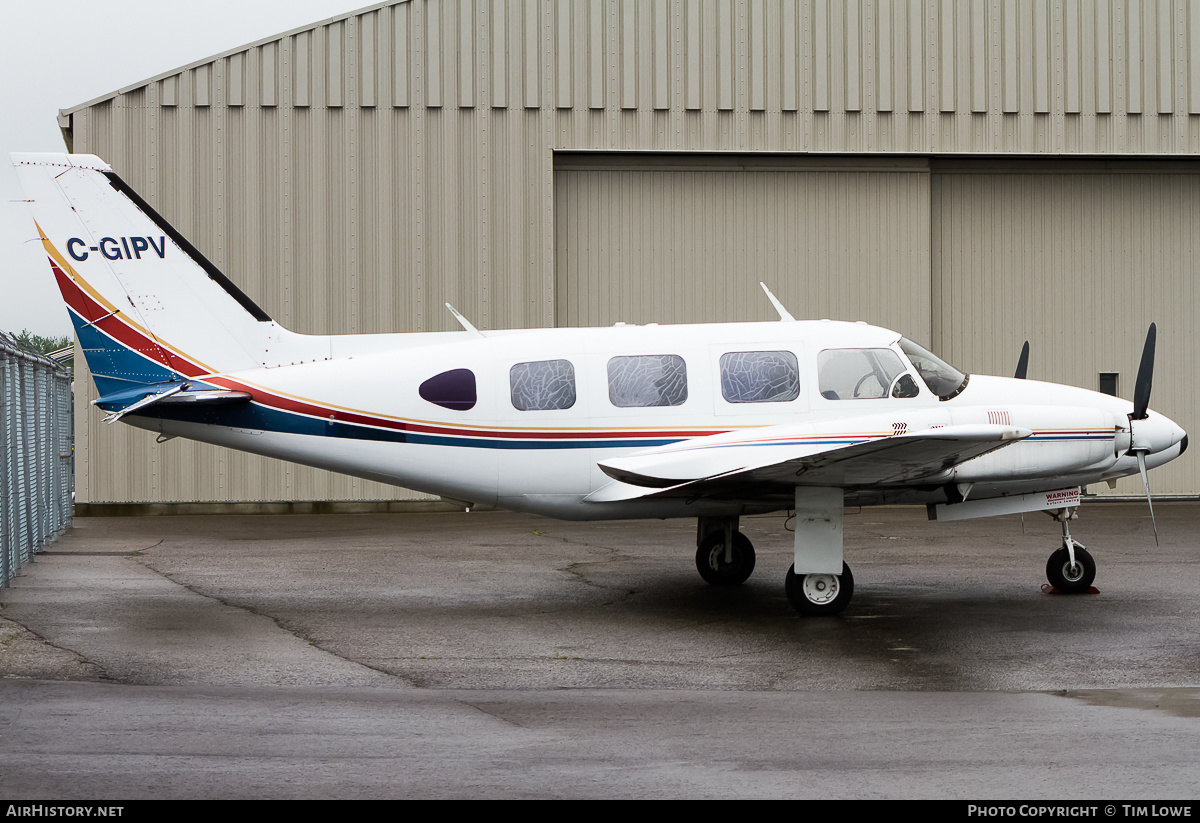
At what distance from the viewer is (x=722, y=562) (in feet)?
41.2

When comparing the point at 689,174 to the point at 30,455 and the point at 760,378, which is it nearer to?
the point at 760,378

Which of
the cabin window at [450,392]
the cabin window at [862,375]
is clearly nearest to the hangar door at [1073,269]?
the cabin window at [862,375]

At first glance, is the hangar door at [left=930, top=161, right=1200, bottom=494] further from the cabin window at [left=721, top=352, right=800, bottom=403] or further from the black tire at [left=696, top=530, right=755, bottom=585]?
the cabin window at [left=721, top=352, right=800, bottom=403]

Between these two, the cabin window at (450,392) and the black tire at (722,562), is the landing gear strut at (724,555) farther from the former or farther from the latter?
the cabin window at (450,392)

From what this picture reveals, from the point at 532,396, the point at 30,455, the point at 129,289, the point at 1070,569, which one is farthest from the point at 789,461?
the point at 30,455

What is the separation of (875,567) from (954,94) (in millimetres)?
11622

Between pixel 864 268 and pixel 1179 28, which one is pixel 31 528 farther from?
pixel 1179 28

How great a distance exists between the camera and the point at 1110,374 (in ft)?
73.5

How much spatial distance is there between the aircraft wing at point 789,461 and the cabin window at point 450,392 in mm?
1448

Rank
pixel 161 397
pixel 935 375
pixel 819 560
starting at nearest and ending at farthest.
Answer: pixel 819 560 < pixel 161 397 < pixel 935 375

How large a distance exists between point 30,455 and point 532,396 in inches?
296

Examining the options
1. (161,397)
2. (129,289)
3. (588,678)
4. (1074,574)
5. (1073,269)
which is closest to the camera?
(588,678)

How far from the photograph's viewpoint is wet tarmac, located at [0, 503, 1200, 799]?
5828 millimetres

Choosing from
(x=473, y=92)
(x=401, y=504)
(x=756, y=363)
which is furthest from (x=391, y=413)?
(x=473, y=92)
